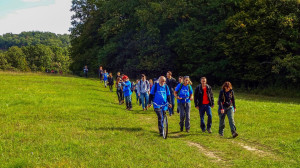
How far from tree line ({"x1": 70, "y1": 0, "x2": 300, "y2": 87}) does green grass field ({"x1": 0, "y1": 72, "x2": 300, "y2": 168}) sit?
21.9 metres

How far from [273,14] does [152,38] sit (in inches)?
774

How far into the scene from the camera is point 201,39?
43.5 metres

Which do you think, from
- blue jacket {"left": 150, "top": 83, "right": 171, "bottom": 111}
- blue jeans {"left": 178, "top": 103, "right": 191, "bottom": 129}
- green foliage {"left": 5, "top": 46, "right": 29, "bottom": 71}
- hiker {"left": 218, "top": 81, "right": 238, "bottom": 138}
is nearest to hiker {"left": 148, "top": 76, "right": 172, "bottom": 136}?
blue jacket {"left": 150, "top": 83, "right": 171, "bottom": 111}

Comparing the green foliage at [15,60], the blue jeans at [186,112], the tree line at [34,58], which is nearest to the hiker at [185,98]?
the blue jeans at [186,112]

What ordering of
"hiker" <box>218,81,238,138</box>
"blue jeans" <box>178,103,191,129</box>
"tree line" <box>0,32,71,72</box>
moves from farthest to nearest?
"tree line" <box>0,32,71,72</box>
"blue jeans" <box>178,103,191,129</box>
"hiker" <box>218,81,238,138</box>

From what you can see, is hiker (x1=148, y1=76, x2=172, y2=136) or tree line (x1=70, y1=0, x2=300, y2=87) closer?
hiker (x1=148, y1=76, x2=172, y2=136)

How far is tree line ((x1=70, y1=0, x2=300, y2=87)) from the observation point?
3522 cm

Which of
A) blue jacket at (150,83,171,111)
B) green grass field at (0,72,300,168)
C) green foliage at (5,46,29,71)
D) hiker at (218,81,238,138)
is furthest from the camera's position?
green foliage at (5,46,29,71)

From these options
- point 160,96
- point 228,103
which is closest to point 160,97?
point 160,96

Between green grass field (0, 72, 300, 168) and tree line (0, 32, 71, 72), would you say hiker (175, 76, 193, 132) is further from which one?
tree line (0, 32, 71, 72)

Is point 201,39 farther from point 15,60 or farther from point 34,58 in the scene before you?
point 34,58

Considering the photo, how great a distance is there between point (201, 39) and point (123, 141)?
35.6m

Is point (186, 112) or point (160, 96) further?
point (186, 112)

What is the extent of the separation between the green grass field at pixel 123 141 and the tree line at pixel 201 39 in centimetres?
2191
